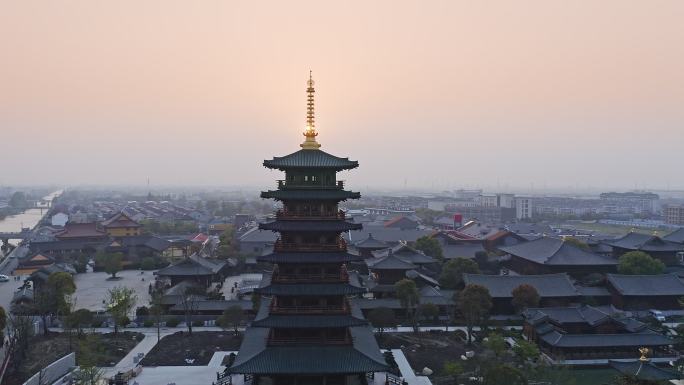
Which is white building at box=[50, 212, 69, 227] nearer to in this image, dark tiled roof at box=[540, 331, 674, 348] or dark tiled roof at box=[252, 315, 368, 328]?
dark tiled roof at box=[252, 315, 368, 328]

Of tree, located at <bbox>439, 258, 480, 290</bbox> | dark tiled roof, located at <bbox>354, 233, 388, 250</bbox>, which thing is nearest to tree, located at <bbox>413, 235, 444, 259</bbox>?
dark tiled roof, located at <bbox>354, 233, 388, 250</bbox>

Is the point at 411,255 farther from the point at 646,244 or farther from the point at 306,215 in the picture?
the point at 306,215

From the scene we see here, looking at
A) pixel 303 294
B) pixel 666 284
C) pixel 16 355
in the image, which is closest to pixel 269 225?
pixel 303 294

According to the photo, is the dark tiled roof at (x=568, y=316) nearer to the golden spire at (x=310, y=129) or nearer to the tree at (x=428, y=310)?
the tree at (x=428, y=310)

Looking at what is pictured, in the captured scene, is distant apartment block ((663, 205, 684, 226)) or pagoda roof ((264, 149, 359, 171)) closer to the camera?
pagoda roof ((264, 149, 359, 171))

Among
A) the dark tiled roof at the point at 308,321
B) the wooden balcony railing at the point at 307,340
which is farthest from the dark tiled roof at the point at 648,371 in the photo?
the wooden balcony railing at the point at 307,340

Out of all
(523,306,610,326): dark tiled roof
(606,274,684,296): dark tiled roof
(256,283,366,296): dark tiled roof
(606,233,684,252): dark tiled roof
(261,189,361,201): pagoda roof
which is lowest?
(523,306,610,326): dark tiled roof

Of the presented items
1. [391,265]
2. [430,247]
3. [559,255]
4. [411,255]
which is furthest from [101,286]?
[559,255]
